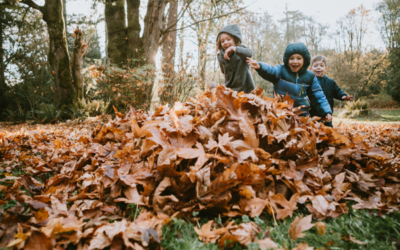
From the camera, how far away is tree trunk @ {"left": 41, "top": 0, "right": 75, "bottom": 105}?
729cm

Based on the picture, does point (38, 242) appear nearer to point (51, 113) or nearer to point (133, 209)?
point (133, 209)

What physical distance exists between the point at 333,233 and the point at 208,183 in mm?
689

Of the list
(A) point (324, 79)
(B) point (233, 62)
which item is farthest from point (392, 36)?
(B) point (233, 62)

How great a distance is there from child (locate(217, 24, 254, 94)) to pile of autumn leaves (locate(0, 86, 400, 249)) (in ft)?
5.45

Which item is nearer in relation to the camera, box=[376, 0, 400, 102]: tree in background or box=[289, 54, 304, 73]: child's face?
box=[289, 54, 304, 73]: child's face

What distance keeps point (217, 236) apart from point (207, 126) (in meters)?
0.89

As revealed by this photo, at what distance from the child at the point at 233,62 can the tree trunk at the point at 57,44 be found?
6.55 metres

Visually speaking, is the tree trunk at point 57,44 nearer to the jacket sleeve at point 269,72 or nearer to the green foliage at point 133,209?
the jacket sleeve at point 269,72

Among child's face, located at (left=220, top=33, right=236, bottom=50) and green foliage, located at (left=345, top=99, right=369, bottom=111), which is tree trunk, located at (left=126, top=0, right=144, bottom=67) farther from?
green foliage, located at (left=345, top=99, right=369, bottom=111)

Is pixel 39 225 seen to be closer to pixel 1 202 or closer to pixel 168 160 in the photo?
pixel 1 202

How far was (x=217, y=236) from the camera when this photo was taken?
0.98 metres

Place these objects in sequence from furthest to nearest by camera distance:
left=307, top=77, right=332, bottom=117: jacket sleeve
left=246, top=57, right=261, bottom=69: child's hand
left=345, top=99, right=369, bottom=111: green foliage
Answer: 1. left=345, top=99, right=369, bottom=111: green foliage
2. left=307, top=77, right=332, bottom=117: jacket sleeve
3. left=246, top=57, right=261, bottom=69: child's hand

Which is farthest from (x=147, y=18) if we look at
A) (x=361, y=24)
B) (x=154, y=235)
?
(x=361, y=24)

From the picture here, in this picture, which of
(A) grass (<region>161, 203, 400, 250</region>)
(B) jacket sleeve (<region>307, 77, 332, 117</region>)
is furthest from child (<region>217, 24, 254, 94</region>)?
(A) grass (<region>161, 203, 400, 250</region>)
